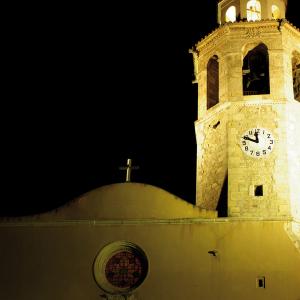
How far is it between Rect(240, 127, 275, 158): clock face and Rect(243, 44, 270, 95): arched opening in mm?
2078

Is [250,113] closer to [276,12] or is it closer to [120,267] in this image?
[276,12]

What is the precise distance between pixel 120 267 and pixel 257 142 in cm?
530

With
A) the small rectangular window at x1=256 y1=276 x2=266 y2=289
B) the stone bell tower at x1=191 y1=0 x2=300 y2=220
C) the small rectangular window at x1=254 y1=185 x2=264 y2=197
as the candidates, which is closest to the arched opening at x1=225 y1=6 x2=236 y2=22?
the stone bell tower at x1=191 y1=0 x2=300 y2=220

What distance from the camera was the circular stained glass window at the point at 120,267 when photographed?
14250mm

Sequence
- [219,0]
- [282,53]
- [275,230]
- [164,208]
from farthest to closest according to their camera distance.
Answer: [219,0]
[282,53]
[164,208]
[275,230]

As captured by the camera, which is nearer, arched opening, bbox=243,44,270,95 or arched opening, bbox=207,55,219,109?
arched opening, bbox=243,44,270,95

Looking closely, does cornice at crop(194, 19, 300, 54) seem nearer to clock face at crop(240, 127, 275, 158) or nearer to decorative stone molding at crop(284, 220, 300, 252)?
clock face at crop(240, 127, 275, 158)

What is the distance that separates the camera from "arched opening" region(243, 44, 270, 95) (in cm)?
1698

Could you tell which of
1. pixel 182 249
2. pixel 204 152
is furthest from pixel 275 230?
pixel 204 152

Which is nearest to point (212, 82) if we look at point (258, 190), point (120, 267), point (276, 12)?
point (276, 12)

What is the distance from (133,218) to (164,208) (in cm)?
93

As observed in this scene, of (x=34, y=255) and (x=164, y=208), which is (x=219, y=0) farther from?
(x=34, y=255)

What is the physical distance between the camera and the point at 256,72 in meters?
17.3

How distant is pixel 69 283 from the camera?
14.2 m
